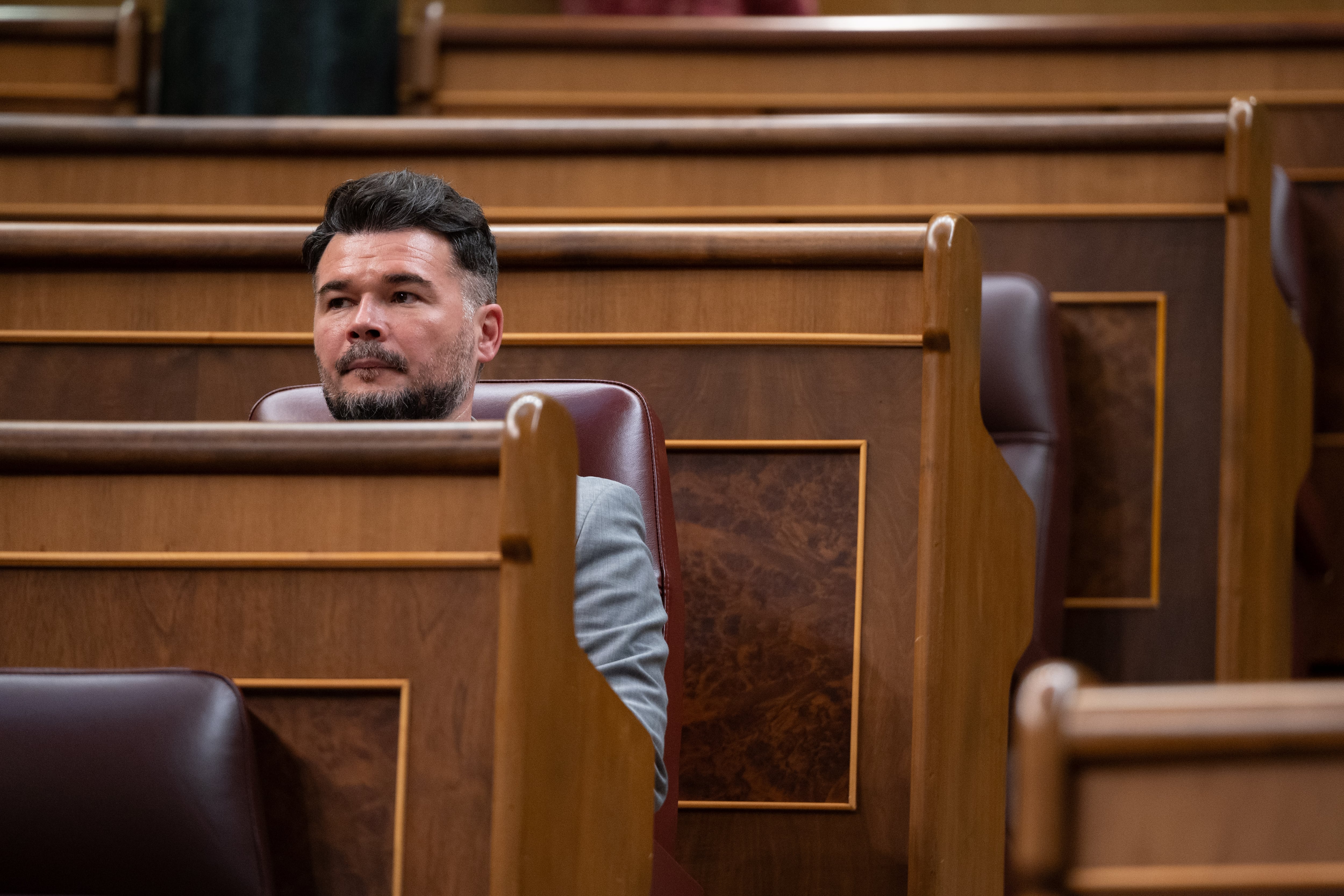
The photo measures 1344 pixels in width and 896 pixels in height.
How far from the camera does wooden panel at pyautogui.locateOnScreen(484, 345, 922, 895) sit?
0.82 m

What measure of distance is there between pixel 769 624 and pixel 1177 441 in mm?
389

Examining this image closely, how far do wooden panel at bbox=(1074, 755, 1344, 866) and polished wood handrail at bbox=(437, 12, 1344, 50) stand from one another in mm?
1169

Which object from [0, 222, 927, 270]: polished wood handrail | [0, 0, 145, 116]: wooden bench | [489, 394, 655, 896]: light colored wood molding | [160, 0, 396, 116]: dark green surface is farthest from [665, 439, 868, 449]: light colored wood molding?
[0, 0, 145, 116]: wooden bench

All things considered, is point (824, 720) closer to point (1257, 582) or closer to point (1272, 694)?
point (1257, 582)

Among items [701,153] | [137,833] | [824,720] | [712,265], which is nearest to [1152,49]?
[701,153]

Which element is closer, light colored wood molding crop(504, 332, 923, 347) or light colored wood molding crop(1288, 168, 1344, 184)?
light colored wood molding crop(504, 332, 923, 347)

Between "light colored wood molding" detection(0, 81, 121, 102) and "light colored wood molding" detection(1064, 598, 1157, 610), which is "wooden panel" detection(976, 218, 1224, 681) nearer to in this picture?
"light colored wood molding" detection(1064, 598, 1157, 610)

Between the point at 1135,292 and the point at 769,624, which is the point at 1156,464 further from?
the point at 769,624

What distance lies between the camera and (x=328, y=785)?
53cm

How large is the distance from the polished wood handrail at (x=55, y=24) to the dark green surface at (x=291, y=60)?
116 mm

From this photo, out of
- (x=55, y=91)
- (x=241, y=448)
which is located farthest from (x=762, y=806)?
(x=55, y=91)

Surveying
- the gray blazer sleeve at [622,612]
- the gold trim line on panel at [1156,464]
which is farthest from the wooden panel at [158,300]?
the gold trim line on panel at [1156,464]

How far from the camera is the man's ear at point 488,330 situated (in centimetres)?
86

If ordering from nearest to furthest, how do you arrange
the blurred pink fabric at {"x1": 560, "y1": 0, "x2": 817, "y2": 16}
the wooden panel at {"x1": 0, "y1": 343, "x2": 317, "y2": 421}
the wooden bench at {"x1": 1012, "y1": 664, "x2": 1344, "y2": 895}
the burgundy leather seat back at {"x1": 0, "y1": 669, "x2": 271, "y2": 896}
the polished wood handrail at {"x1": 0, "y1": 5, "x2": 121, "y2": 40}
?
the wooden bench at {"x1": 1012, "y1": 664, "x2": 1344, "y2": 895} < the burgundy leather seat back at {"x1": 0, "y1": 669, "x2": 271, "y2": 896} < the wooden panel at {"x1": 0, "y1": 343, "x2": 317, "y2": 421} < the polished wood handrail at {"x1": 0, "y1": 5, "x2": 121, "y2": 40} < the blurred pink fabric at {"x1": 560, "y1": 0, "x2": 817, "y2": 16}
